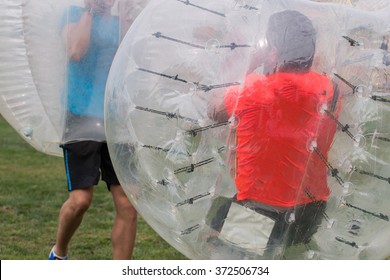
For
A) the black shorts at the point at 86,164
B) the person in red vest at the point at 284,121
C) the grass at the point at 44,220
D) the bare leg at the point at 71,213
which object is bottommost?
the grass at the point at 44,220

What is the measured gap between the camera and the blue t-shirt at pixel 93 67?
14.4 feet

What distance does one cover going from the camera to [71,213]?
16.5 ft

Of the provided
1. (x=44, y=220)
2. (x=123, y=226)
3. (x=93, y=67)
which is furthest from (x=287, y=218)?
(x=44, y=220)

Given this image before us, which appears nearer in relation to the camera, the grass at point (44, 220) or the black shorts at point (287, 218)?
the black shorts at point (287, 218)

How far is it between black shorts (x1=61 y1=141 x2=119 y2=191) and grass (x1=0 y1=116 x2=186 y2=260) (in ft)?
2.77

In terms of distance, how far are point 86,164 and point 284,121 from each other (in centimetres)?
184

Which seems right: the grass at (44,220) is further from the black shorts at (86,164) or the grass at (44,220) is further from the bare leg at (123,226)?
the black shorts at (86,164)

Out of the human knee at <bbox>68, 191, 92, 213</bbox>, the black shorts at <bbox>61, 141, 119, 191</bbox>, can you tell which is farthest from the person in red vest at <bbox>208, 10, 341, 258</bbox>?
the human knee at <bbox>68, 191, 92, 213</bbox>

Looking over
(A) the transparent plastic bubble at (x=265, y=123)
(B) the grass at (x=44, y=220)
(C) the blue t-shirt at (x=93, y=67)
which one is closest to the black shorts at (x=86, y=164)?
(C) the blue t-shirt at (x=93, y=67)

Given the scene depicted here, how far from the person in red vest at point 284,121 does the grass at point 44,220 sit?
2.32m

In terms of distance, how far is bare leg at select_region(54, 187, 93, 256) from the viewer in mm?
4965

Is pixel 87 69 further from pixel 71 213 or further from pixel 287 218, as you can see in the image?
pixel 287 218

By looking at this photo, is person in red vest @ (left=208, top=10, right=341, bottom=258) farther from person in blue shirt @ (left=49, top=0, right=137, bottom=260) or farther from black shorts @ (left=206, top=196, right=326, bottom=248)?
person in blue shirt @ (left=49, top=0, right=137, bottom=260)
